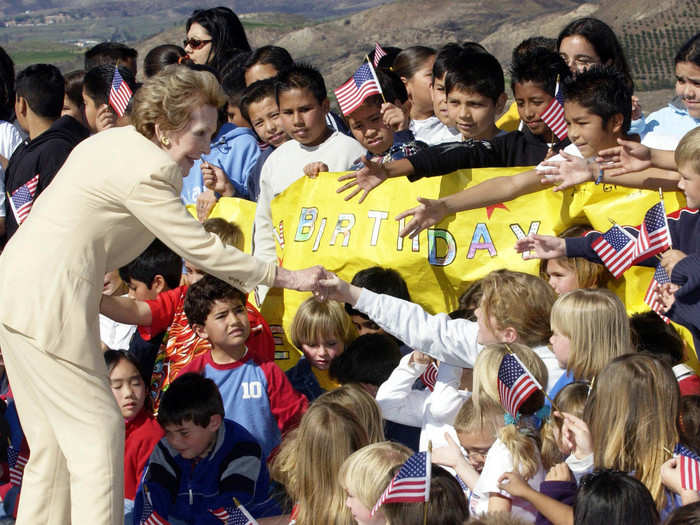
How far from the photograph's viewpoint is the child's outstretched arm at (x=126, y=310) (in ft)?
19.1

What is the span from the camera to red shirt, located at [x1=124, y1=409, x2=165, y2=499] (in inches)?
223

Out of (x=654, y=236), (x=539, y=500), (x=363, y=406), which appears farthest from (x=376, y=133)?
(x=539, y=500)

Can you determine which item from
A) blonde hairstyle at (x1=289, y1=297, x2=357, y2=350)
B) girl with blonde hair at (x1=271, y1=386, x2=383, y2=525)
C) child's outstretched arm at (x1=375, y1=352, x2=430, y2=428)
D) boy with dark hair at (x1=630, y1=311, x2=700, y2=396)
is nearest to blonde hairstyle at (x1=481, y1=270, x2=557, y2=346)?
boy with dark hair at (x1=630, y1=311, x2=700, y2=396)

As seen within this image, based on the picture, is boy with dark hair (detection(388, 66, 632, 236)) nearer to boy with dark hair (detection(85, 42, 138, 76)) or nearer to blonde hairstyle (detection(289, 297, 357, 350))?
blonde hairstyle (detection(289, 297, 357, 350))

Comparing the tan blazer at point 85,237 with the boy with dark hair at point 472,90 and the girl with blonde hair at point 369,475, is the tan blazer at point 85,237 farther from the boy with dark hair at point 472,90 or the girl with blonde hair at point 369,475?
the boy with dark hair at point 472,90

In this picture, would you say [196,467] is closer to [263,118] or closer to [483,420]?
[483,420]

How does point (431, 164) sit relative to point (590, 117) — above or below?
below

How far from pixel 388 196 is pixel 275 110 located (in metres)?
1.43

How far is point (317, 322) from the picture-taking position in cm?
599

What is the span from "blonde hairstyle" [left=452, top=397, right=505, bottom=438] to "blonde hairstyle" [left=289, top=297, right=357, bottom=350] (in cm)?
142

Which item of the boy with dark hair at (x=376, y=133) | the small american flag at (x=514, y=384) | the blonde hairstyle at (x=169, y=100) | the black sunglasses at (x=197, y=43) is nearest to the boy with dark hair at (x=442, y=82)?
the boy with dark hair at (x=376, y=133)

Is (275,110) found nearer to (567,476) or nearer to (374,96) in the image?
(374,96)

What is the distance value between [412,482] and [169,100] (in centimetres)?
205

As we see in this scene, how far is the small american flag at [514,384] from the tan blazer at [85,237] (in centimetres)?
132
